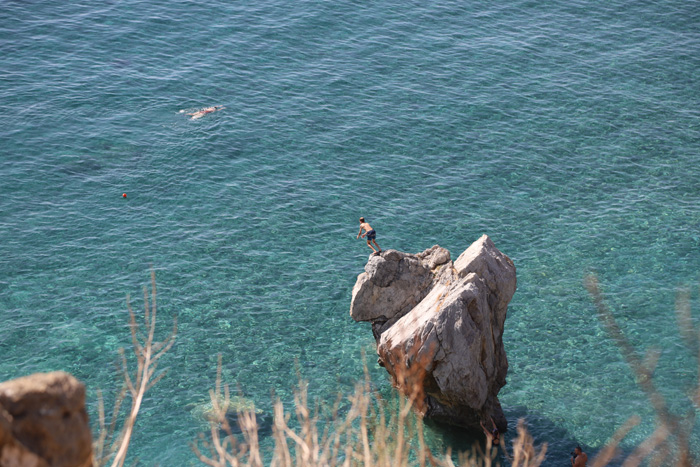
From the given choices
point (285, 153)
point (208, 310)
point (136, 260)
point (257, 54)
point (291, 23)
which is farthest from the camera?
point (291, 23)

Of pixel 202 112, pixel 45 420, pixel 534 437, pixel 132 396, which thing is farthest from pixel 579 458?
pixel 202 112

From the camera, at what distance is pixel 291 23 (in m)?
78.6

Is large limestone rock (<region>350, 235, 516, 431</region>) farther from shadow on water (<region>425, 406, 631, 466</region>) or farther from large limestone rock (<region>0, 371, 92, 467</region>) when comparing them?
large limestone rock (<region>0, 371, 92, 467</region>)

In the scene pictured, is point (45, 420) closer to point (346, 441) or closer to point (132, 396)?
point (346, 441)

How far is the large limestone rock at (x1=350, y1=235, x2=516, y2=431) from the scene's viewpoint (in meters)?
31.9

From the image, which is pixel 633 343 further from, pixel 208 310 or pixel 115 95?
pixel 115 95

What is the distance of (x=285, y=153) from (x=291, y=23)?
26226 millimetres

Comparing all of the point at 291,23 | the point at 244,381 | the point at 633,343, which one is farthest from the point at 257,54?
the point at 633,343

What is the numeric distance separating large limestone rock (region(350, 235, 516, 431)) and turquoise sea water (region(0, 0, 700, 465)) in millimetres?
2375

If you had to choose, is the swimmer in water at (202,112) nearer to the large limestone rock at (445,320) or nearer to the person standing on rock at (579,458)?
the large limestone rock at (445,320)

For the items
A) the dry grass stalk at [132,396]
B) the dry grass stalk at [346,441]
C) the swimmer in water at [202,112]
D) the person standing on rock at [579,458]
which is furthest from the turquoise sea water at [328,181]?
the dry grass stalk at [346,441]

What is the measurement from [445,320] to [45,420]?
873 inches

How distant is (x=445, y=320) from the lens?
31.7 m

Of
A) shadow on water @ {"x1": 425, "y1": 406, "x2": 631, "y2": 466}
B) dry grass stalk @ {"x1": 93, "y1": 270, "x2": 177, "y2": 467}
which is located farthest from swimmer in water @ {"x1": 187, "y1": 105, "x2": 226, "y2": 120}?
shadow on water @ {"x1": 425, "y1": 406, "x2": 631, "y2": 466}
